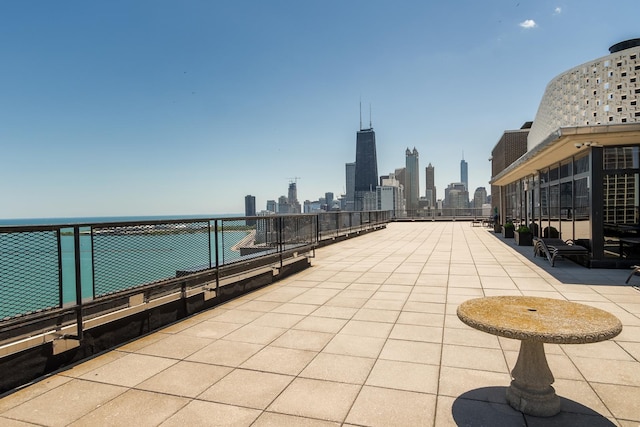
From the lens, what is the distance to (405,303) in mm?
6367

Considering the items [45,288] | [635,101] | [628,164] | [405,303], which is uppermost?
[635,101]

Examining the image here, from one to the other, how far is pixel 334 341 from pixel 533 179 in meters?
16.3

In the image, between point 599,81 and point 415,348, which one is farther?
point 599,81

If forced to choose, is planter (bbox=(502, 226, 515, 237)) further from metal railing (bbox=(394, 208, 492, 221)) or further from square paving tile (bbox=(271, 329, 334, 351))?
metal railing (bbox=(394, 208, 492, 221))

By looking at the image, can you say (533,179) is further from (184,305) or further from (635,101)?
(635,101)

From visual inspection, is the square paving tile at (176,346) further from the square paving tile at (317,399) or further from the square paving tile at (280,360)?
the square paving tile at (317,399)

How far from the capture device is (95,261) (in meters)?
4.36

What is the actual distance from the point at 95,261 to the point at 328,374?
3029 mm

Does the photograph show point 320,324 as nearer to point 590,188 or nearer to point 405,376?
point 405,376

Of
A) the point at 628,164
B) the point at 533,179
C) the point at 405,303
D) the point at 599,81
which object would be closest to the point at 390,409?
the point at 405,303

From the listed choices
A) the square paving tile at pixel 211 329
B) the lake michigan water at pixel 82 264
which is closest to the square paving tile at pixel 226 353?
the square paving tile at pixel 211 329

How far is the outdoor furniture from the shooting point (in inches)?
388

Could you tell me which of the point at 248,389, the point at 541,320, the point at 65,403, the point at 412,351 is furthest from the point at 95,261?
the point at 541,320

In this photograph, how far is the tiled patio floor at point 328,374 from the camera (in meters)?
2.92
